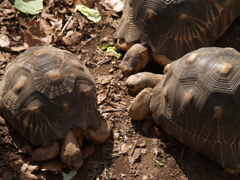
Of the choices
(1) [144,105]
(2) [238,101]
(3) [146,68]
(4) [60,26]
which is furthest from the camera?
(4) [60,26]

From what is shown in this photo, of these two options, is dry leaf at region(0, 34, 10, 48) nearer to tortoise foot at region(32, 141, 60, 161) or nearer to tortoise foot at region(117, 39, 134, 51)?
tortoise foot at region(117, 39, 134, 51)

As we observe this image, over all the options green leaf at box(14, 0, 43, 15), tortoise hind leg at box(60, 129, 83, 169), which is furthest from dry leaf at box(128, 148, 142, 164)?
green leaf at box(14, 0, 43, 15)

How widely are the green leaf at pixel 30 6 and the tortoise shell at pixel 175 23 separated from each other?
1542mm

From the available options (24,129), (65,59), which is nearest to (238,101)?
(65,59)

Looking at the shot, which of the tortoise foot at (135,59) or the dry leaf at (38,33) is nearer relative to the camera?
the tortoise foot at (135,59)

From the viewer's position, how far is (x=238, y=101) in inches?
140

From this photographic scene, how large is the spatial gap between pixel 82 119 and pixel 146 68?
1464 mm

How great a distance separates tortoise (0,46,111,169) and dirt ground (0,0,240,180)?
20cm

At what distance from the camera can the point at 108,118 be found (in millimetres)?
4441

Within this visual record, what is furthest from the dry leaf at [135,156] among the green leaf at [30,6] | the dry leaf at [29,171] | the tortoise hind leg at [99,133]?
the green leaf at [30,6]

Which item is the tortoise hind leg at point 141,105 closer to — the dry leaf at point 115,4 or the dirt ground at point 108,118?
the dirt ground at point 108,118

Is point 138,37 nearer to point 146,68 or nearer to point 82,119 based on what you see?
point 146,68

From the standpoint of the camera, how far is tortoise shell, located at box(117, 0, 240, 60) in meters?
4.43

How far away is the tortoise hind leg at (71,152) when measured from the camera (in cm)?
378
